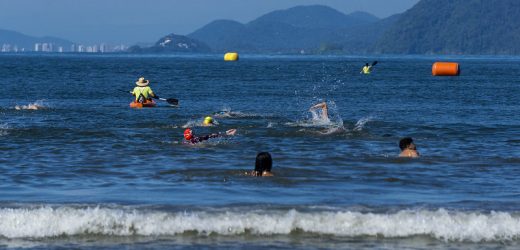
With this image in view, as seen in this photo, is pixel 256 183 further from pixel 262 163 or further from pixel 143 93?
pixel 143 93

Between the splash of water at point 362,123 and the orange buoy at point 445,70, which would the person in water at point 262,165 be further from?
the orange buoy at point 445,70

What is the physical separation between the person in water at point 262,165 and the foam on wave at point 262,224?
14.4 feet

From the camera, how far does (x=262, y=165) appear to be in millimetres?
21047

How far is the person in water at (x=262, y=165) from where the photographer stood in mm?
20969

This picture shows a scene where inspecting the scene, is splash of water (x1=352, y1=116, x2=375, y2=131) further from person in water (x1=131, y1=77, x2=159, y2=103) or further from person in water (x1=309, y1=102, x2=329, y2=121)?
person in water (x1=131, y1=77, x2=159, y2=103)

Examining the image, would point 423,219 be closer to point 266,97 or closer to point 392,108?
point 392,108

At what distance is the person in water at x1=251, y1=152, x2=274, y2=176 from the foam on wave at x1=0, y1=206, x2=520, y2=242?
4389mm

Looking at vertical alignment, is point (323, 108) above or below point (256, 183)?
above

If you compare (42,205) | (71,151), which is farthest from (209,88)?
(42,205)

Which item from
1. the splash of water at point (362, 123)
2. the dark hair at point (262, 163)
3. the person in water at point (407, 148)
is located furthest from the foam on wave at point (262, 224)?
the splash of water at point (362, 123)

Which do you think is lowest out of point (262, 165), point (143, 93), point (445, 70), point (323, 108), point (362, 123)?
point (362, 123)

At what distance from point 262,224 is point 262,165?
4932 millimetres

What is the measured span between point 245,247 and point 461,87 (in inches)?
2331

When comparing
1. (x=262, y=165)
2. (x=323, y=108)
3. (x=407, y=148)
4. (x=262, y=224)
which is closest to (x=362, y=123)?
(x=323, y=108)
